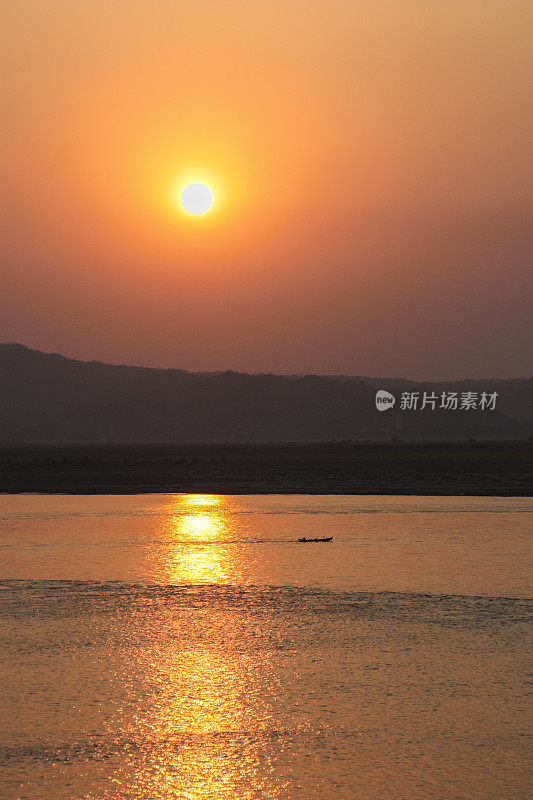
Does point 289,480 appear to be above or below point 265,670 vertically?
above

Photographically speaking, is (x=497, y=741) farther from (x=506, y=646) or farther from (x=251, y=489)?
(x=251, y=489)

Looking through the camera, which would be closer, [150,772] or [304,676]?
[150,772]

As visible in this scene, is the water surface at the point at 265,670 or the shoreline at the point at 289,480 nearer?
the water surface at the point at 265,670

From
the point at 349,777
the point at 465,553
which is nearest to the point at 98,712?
the point at 349,777

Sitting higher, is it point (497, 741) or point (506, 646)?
point (506, 646)

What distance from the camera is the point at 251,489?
50.8 metres

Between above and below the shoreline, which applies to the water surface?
below

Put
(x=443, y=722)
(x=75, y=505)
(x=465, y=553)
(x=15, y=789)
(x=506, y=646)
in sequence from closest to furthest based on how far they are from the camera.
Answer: (x=15, y=789) → (x=443, y=722) → (x=506, y=646) → (x=465, y=553) → (x=75, y=505)

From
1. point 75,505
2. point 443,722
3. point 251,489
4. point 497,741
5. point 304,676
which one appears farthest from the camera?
point 251,489

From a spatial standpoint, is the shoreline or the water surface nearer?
the water surface

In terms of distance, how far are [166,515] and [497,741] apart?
26.1 meters

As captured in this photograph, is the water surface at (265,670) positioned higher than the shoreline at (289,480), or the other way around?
the shoreline at (289,480)

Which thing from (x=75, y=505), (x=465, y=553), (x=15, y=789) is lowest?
(x=15, y=789)

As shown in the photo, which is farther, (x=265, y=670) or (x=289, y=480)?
(x=289, y=480)
